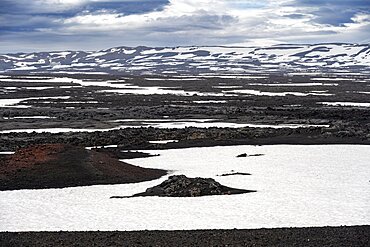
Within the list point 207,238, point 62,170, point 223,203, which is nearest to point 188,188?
point 223,203

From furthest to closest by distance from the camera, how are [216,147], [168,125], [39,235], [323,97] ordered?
[323,97] < [168,125] < [216,147] < [39,235]

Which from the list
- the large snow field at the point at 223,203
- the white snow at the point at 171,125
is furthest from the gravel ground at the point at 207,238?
the white snow at the point at 171,125

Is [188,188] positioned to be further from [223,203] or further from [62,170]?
[62,170]

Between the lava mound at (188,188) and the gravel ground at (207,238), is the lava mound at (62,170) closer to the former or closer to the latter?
the lava mound at (188,188)

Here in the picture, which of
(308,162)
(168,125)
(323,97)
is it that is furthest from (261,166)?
(323,97)

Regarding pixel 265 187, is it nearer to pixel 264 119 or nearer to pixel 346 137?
pixel 346 137

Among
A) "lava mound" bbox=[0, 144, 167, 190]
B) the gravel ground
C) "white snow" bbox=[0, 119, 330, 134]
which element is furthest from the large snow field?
"white snow" bbox=[0, 119, 330, 134]

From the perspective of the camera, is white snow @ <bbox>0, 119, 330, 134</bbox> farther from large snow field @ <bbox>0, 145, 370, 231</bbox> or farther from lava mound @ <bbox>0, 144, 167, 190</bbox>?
A: lava mound @ <bbox>0, 144, 167, 190</bbox>
